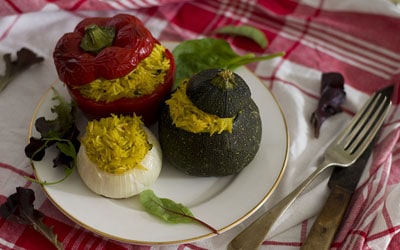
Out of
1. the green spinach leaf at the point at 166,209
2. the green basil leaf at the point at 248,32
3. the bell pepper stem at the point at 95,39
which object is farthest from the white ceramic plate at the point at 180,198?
the green basil leaf at the point at 248,32

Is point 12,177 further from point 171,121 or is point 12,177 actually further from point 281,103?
point 281,103

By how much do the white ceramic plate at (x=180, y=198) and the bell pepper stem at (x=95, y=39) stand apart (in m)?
0.24

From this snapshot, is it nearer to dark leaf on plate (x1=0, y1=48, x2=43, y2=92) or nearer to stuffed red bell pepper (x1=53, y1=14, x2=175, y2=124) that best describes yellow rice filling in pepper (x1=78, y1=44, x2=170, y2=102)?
stuffed red bell pepper (x1=53, y1=14, x2=175, y2=124)

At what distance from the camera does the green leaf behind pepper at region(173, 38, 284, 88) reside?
1440 mm

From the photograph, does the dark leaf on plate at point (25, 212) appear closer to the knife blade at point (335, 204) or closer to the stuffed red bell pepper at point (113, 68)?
the stuffed red bell pepper at point (113, 68)

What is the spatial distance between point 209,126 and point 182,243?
25 cm

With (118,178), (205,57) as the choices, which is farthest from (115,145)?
(205,57)

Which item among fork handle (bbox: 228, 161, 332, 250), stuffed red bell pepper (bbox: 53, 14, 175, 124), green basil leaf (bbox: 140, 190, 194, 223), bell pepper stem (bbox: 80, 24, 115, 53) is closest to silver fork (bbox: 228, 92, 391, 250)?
fork handle (bbox: 228, 161, 332, 250)

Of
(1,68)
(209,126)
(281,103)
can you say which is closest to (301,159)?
(281,103)

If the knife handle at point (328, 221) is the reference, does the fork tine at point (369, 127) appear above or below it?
above

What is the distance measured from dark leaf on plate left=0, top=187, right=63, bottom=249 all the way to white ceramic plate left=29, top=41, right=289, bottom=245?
0.05 metres

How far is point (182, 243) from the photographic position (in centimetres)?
108

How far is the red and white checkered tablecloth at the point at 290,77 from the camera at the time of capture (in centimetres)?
117

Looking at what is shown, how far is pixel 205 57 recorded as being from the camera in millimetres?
1458
